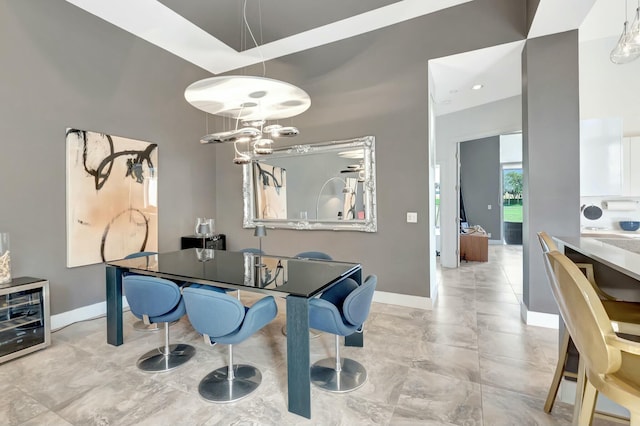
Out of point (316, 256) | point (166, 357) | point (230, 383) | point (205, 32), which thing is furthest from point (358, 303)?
point (205, 32)

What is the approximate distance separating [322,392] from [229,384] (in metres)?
0.71

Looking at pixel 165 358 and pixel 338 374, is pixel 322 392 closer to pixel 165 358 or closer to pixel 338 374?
pixel 338 374

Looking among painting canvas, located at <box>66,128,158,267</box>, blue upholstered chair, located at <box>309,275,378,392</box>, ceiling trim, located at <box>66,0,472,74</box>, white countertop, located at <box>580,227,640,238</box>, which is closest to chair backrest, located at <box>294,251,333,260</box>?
blue upholstered chair, located at <box>309,275,378,392</box>

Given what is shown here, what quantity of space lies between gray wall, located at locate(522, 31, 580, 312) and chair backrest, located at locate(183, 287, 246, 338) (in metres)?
3.20

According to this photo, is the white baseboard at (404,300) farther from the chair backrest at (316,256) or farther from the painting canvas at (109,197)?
the painting canvas at (109,197)

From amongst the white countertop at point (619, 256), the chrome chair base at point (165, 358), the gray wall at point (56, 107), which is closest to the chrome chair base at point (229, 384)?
the chrome chair base at point (165, 358)

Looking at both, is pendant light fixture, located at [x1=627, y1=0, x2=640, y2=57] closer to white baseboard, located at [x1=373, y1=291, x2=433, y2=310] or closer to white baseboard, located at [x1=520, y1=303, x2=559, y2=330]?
white baseboard, located at [x1=520, y1=303, x2=559, y2=330]

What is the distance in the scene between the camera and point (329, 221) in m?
4.36

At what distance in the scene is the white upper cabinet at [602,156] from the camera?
3.91 m

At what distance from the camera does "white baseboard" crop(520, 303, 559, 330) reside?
3141mm

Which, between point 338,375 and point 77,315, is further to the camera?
point 77,315

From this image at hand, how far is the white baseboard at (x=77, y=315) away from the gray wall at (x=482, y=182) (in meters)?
9.53

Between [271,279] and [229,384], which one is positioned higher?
[271,279]

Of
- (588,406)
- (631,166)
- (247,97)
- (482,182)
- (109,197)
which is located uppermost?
(247,97)
